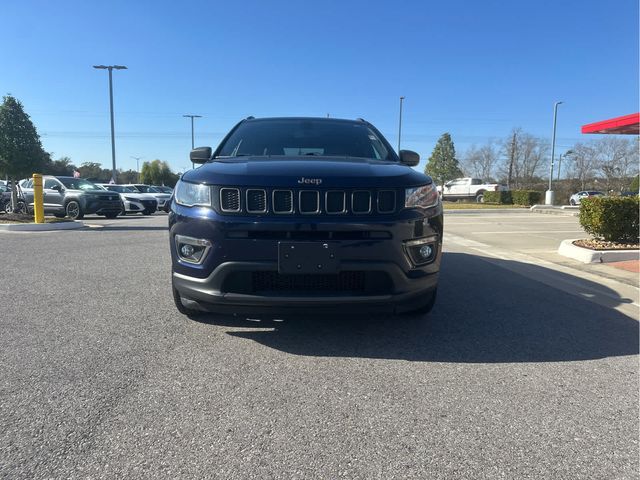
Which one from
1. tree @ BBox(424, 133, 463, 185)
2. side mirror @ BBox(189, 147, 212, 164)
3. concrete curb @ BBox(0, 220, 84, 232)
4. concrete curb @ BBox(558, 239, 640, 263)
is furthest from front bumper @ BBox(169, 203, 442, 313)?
tree @ BBox(424, 133, 463, 185)

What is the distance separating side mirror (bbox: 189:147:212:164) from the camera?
13.4ft

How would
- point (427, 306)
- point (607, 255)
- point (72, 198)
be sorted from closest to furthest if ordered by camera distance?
point (427, 306) → point (607, 255) → point (72, 198)

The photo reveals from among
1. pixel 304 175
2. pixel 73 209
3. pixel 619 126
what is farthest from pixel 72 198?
pixel 619 126

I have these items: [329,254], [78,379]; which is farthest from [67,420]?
[329,254]

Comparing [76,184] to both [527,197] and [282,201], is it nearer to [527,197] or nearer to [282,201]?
[282,201]

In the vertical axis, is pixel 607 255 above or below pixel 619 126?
below

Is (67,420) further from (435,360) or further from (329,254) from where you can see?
(435,360)

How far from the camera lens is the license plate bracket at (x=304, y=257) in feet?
9.05

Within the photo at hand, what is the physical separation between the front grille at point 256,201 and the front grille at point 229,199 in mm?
72

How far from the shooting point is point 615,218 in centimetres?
762

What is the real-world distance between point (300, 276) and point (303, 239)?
0.25m

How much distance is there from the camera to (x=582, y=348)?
3311 mm

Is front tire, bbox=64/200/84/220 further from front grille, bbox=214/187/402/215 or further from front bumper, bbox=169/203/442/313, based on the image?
front grille, bbox=214/187/402/215

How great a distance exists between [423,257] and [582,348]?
142 cm
